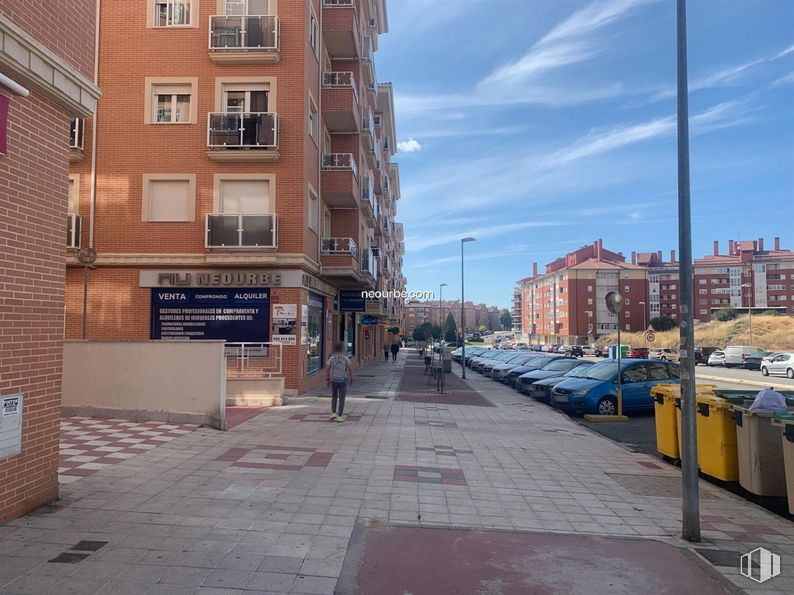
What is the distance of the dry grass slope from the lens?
2542 inches

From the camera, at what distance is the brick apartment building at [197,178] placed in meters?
15.4

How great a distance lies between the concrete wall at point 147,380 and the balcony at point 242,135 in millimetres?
7408

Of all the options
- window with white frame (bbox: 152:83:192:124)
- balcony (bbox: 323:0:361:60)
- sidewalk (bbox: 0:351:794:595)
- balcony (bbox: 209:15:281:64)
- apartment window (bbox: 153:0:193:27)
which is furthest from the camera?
balcony (bbox: 323:0:361:60)

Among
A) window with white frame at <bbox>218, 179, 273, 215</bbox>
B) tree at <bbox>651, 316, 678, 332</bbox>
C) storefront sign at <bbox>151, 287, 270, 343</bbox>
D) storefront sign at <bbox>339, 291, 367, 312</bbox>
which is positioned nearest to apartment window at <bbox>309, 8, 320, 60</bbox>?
window with white frame at <bbox>218, 179, 273, 215</bbox>

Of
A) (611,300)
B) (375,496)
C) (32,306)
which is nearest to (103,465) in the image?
(32,306)

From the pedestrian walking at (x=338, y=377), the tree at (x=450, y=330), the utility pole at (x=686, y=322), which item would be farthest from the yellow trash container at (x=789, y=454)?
the tree at (x=450, y=330)

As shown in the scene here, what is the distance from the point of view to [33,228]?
490 cm

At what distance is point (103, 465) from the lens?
22.0 feet

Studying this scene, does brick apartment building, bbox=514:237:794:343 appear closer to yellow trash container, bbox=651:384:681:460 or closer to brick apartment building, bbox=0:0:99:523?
yellow trash container, bbox=651:384:681:460

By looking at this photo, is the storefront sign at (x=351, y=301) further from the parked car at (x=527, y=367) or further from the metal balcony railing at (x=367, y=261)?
the parked car at (x=527, y=367)

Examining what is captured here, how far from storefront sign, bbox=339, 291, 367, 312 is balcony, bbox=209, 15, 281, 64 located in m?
10.5

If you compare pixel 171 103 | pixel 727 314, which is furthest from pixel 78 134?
pixel 727 314

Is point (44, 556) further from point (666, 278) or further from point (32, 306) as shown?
point (666, 278)

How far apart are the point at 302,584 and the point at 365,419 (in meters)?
7.92
